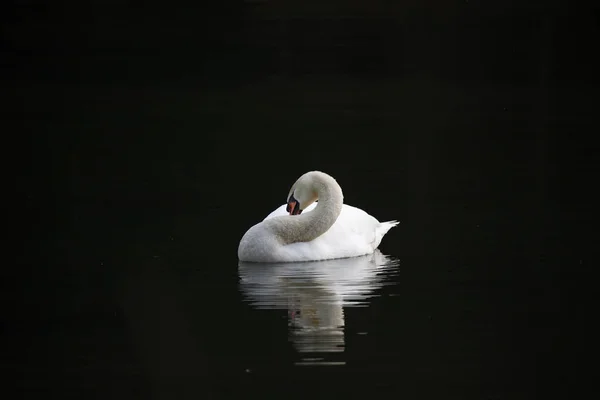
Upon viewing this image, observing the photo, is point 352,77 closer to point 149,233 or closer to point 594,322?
point 149,233

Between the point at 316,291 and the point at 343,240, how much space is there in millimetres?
1650

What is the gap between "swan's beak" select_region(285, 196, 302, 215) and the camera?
12344 millimetres

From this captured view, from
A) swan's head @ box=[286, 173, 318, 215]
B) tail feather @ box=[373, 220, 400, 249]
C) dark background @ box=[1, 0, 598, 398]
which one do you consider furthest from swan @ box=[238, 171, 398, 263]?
dark background @ box=[1, 0, 598, 398]

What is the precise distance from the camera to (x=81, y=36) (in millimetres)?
36500

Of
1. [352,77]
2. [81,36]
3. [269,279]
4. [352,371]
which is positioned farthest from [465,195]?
[81,36]

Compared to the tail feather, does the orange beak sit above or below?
above

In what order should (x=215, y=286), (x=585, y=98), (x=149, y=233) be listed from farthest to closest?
(x=585, y=98), (x=149, y=233), (x=215, y=286)

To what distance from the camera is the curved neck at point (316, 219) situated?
12.0 meters

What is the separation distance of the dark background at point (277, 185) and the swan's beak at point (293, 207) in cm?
64

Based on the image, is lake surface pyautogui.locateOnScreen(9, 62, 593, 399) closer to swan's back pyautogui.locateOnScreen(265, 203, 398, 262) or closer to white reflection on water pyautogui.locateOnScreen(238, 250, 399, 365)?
white reflection on water pyautogui.locateOnScreen(238, 250, 399, 365)

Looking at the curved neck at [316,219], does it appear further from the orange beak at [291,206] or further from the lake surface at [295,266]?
the lake surface at [295,266]

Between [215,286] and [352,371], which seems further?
[215,286]

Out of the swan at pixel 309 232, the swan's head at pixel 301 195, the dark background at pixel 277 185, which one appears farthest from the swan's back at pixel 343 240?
the dark background at pixel 277 185

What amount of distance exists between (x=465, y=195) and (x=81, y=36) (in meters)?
23.0
